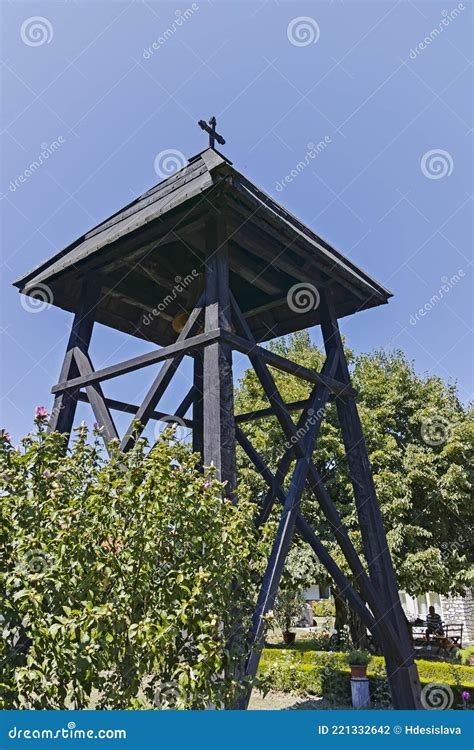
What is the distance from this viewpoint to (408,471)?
46.0 feet

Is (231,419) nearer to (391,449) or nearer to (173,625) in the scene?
(173,625)

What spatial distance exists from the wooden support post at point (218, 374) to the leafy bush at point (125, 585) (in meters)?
0.58

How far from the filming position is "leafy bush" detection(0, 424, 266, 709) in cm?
277

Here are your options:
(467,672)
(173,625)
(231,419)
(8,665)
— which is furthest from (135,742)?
(467,672)

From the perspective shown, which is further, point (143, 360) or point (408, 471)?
point (408, 471)

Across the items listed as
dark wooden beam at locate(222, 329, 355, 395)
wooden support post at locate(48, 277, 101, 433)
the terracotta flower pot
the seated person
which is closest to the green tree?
the seated person

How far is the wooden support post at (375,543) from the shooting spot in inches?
204

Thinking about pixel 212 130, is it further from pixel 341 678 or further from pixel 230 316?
pixel 341 678

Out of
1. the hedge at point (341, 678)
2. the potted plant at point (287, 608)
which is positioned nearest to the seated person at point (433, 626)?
the potted plant at point (287, 608)

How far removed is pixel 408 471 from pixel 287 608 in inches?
224

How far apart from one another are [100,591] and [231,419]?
155cm

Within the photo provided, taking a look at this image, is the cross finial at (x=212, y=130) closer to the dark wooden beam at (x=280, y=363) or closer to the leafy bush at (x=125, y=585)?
the dark wooden beam at (x=280, y=363)

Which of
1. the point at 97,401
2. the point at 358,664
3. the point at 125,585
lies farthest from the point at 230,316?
the point at 358,664

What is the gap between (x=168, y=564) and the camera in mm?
3107
